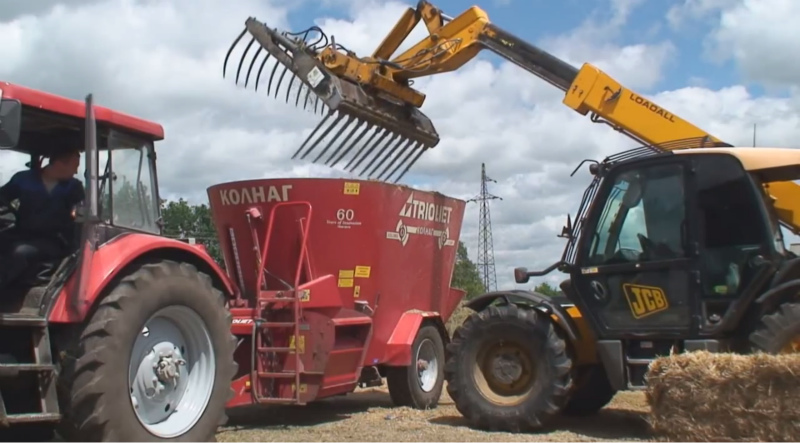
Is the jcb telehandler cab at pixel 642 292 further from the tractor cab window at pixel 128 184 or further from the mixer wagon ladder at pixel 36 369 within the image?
the mixer wagon ladder at pixel 36 369

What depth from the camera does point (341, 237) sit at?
8047 millimetres

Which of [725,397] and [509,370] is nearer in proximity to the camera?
[725,397]

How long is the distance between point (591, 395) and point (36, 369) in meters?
5.03

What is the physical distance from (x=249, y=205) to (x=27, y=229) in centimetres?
300

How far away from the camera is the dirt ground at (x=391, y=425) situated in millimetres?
6750

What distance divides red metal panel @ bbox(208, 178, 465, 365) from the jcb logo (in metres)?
2.57

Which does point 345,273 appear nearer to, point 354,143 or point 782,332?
point 354,143

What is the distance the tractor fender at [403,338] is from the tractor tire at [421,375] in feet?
0.81

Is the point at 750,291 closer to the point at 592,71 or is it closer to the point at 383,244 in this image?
the point at 592,71

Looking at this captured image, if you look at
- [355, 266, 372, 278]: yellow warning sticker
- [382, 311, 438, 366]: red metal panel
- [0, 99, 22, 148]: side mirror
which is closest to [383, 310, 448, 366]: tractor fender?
[382, 311, 438, 366]: red metal panel

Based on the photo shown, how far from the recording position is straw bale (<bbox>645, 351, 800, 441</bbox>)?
5582 millimetres

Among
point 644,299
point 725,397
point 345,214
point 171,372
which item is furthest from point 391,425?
point 725,397

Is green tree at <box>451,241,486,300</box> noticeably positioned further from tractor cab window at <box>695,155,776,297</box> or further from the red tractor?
tractor cab window at <box>695,155,776,297</box>

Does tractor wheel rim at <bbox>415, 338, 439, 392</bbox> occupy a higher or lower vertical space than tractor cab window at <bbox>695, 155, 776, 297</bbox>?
lower
